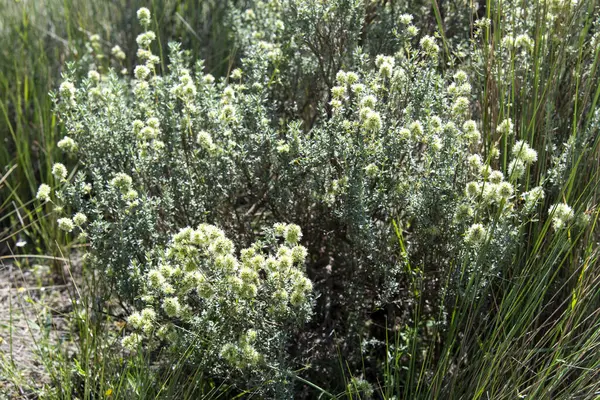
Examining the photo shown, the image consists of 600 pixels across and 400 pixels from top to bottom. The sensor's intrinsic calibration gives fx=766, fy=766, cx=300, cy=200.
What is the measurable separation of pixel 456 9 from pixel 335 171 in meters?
1.33

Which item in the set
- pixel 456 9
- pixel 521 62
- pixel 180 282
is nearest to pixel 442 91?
pixel 521 62

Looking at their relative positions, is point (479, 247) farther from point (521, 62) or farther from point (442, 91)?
point (521, 62)

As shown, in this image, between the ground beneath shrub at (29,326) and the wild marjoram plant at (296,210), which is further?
the ground beneath shrub at (29,326)

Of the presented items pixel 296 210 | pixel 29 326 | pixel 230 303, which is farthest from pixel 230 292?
pixel 29 326

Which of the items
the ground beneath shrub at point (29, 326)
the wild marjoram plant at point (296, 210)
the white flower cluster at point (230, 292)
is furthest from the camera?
Answer: the ground beneath shrub at point (29, 326)

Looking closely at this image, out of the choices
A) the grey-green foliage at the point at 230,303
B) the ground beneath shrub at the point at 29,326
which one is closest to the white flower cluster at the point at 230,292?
the grey-green foliage at the point at 230,303

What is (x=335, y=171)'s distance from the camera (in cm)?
306

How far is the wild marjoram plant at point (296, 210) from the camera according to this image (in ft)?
8.50

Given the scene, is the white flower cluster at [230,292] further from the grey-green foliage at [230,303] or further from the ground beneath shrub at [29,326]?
the ground beneath shrub at [29,326]

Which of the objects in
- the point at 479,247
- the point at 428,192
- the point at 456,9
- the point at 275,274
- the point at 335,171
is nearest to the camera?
the point at 275,274

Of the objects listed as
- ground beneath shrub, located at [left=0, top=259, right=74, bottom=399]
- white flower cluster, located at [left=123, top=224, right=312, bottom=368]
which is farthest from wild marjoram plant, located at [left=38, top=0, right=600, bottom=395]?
ground beneath shrub, located at [left=0, top=259, right=74, bottom=399]

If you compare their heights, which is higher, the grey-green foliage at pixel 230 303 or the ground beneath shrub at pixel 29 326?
the grey-green foliage at pixel 230 303

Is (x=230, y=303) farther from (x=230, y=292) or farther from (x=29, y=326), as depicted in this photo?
(x=29, y=326)

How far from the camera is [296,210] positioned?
3.21 metres
